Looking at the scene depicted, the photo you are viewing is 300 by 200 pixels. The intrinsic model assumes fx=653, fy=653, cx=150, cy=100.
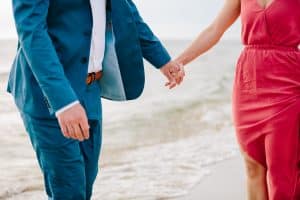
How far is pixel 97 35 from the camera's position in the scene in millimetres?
2709

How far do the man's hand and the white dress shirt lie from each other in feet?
1.49

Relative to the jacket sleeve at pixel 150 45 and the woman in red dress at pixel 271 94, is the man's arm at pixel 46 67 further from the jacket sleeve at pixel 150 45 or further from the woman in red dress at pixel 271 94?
the woman in red dress at pixel 271 94

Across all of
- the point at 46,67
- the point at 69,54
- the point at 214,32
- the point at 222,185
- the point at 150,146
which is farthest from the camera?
the point at 150,146

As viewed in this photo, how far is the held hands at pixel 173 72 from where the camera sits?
3.12 metres

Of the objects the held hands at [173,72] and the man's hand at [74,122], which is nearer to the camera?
the man's hand at [74,122]

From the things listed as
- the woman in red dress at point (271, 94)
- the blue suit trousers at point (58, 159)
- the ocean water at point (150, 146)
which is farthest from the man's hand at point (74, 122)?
the ocean water at point (150, 146)

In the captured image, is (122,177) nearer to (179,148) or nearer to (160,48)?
(179,148)

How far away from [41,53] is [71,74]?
1.05 feet

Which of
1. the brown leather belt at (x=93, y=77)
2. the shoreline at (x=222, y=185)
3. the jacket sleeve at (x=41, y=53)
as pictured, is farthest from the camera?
the shoreline at (x=222, y=185)

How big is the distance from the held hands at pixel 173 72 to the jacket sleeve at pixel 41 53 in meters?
0.85

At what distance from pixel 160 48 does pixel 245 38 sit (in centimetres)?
42

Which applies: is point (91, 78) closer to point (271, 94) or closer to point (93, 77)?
point (93, 77)

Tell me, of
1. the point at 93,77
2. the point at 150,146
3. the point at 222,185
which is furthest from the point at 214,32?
the point at 150,146

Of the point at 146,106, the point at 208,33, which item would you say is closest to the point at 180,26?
the point at 146,106
